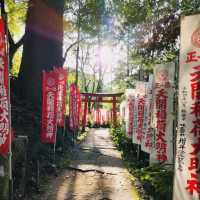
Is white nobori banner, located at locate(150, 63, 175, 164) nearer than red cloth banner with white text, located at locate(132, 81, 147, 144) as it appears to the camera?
Yes

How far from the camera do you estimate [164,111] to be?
25.6 ft

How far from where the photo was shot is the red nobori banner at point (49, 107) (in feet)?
32.5

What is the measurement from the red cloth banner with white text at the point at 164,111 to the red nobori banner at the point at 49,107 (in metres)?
3.25

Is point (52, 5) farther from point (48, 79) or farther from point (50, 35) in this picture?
point (48, 79)

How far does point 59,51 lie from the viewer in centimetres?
1351

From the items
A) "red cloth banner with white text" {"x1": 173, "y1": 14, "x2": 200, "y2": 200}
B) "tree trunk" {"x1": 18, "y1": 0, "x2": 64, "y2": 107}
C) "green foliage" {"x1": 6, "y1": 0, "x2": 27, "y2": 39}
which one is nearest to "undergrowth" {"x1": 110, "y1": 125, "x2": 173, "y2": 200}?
"red cloth banner with white text" {"x1": 173, "y1": 14, "x2": 200, "y2": 200}

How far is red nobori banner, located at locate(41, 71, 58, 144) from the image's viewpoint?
990 centimetres

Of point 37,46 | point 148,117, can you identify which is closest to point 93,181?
point 148,117

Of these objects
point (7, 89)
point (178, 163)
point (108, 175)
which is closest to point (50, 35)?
point (108, 175)

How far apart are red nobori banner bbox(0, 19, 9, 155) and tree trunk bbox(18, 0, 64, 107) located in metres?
7.25

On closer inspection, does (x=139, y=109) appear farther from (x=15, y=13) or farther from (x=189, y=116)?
(x=15, y=13)

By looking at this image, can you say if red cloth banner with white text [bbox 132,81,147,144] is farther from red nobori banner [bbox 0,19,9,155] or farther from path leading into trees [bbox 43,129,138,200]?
red nobori banner [bbox 0,19,9,155]

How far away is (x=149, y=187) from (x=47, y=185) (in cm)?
239

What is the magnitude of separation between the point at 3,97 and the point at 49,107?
16.3ft
